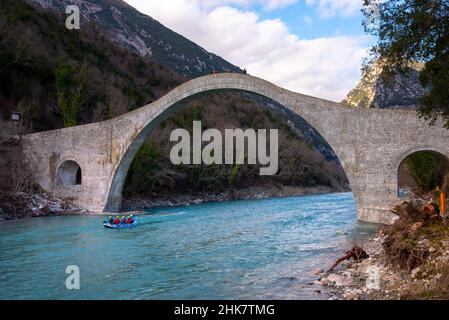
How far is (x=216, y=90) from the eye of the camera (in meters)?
21.8

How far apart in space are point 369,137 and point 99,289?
1149 centimetres

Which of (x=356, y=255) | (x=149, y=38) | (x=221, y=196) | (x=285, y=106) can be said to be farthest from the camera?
(x=149, y=38)

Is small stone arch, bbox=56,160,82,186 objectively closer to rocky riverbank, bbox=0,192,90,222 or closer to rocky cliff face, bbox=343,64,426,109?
rocky riverbank, bbox=0,192,90,222

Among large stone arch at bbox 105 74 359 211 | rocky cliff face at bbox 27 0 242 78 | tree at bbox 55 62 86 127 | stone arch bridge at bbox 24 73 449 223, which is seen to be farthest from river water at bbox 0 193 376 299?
rocky cliff face at bbox 27 0 242 78

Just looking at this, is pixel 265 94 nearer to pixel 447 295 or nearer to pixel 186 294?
pixel 186 294

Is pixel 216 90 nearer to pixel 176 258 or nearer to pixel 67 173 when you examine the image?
pixel 67 173

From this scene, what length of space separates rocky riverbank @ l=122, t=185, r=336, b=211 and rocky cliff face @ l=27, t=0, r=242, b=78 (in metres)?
42.4

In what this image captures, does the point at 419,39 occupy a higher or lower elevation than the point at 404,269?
higher

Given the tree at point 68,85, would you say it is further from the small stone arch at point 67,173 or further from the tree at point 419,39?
the tree at point 419,39

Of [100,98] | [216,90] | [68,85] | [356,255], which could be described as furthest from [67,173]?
[356,255]

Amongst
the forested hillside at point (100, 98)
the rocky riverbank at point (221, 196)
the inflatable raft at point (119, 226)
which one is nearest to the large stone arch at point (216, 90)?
the rocky riverbank at point (221, 196)

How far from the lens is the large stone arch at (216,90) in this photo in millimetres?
17578

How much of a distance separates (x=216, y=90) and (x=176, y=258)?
12.7 metres

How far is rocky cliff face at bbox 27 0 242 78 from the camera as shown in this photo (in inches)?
3209
